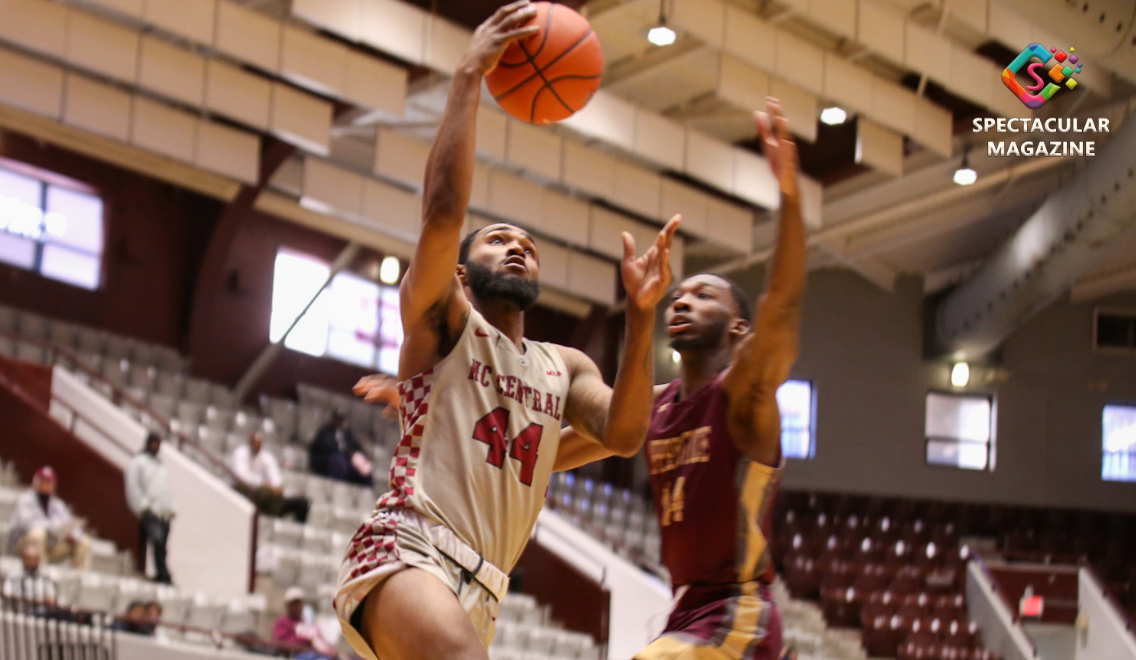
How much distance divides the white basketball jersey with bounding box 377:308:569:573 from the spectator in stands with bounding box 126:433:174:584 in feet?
25.9

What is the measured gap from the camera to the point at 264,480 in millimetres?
12742

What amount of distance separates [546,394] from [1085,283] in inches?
811

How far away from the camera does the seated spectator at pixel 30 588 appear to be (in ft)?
27.5

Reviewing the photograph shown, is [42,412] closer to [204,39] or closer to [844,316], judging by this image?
[204,39]

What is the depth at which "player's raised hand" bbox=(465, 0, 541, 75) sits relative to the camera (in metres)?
3.42

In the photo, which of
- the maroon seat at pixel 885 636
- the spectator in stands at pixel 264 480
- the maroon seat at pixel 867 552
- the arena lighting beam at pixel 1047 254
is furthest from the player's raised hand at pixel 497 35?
the maroon seat at pixel 867 552

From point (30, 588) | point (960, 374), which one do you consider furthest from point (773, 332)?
point (960, 374)

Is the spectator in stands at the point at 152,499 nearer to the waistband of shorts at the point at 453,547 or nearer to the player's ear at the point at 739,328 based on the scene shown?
the player's ear at the point at 739,328

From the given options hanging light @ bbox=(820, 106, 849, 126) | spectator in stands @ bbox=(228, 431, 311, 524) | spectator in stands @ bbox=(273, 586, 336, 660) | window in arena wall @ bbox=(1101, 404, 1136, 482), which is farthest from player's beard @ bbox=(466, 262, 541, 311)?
window in arena wall @ bbox=(1101, 404, 1136, 482)

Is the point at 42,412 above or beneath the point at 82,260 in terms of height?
beneath

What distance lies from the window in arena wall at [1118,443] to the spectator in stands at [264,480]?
15.1 meters

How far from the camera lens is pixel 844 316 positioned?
72.9ft

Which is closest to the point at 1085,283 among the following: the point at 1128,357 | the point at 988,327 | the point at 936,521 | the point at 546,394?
the point at 1128,357

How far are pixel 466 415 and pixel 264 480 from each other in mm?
9751
